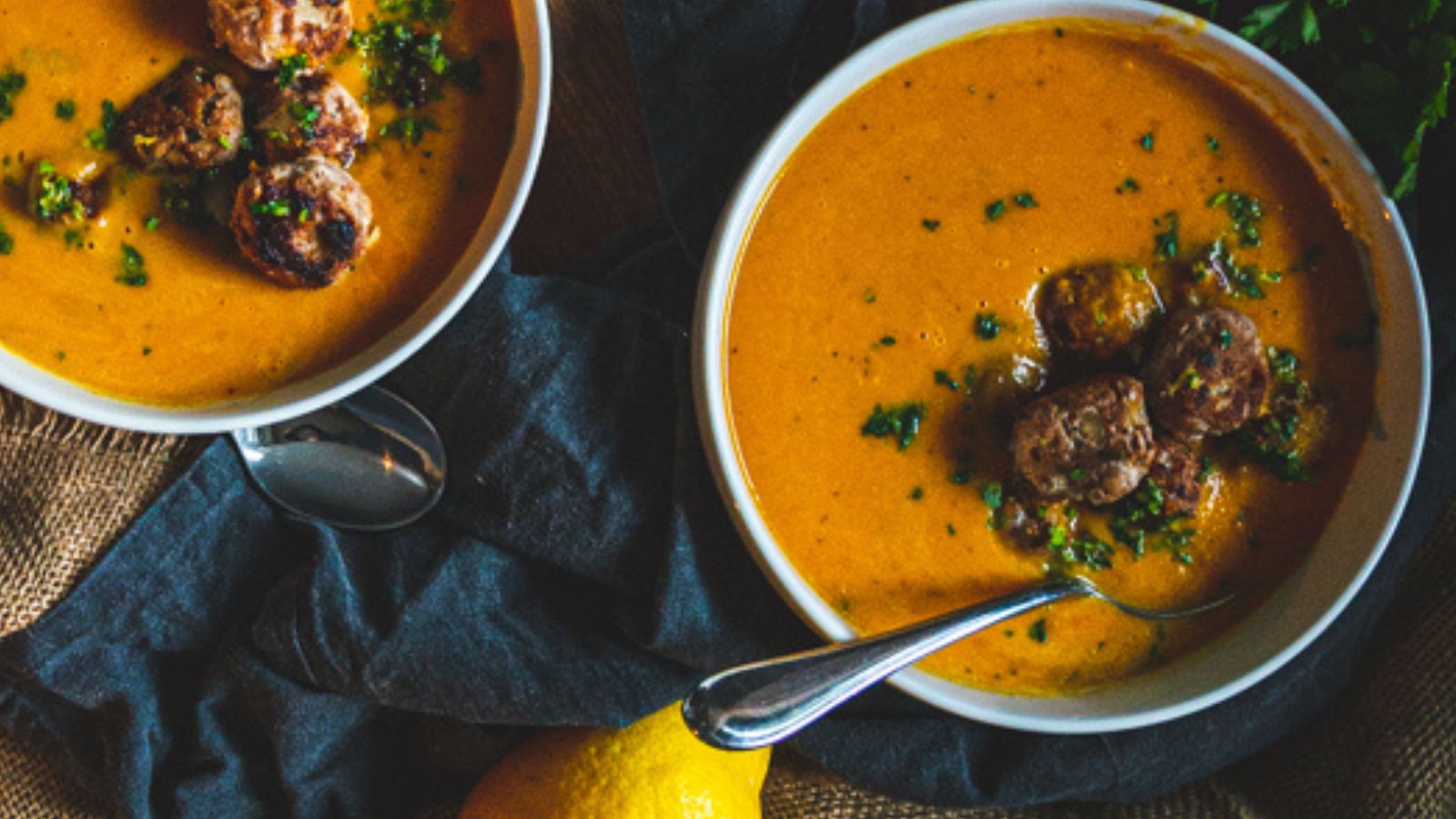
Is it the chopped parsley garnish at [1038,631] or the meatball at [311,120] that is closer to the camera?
the meatball at [311,120]

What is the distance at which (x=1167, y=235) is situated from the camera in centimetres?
306

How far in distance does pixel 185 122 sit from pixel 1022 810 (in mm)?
2540

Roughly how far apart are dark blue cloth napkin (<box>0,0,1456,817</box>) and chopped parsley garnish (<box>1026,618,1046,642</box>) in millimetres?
336

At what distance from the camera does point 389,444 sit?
10.7ft

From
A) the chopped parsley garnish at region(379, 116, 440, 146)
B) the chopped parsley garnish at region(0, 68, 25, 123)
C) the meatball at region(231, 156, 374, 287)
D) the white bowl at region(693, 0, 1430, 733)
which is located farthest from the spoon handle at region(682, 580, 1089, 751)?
the chopped parsley garnish at region(0, 68, 25, 123)

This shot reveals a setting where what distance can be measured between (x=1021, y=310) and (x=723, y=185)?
0.74 meters

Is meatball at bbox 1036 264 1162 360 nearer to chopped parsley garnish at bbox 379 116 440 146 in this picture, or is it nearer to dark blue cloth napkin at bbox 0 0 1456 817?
dark blue cloth napkin at bbox 0 0 1456 817

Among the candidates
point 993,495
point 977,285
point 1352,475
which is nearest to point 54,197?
point 977,285

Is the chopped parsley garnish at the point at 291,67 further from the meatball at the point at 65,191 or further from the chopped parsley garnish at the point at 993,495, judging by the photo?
the chopped parsley garnish at the point at 993,495

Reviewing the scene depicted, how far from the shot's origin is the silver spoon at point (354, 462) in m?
3.25

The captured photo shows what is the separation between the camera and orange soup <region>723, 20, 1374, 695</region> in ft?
9.93

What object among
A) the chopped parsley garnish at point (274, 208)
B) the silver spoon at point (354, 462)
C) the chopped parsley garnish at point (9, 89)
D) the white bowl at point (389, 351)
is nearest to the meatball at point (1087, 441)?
the white bowl at point (389, 351)

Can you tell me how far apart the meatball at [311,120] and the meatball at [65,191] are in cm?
37

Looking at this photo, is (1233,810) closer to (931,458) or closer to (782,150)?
(931,458)
